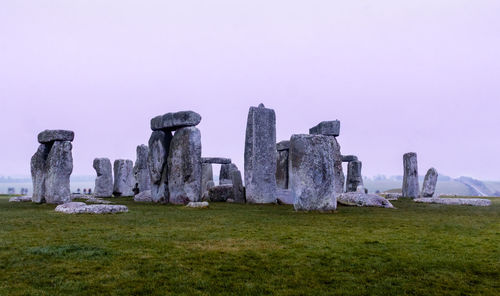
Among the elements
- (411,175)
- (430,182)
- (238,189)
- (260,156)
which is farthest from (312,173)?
(411,175)

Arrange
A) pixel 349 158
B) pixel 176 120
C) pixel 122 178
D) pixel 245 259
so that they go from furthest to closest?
1. pixel 349 158
2. pixel 122 178
3. pixel 176 120
4. pixel 245 259

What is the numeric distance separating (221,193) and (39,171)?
20.2 ft

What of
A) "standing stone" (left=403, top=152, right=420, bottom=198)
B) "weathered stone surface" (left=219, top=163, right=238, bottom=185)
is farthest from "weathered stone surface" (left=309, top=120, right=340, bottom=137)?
"weathered stone surface" (left=219, top=163, right=238, bottom=185)

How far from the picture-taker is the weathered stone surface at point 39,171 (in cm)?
1369

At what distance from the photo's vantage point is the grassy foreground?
3848mm

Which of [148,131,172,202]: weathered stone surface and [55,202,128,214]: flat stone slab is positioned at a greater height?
[148,131,172,202]: weathered stone surface

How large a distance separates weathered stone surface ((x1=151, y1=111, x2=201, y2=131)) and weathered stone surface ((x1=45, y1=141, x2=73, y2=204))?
9.87 feet

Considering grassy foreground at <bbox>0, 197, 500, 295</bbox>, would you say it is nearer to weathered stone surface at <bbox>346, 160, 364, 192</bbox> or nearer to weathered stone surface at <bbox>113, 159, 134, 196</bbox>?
weathered stone surface at <bbox>113, 159, 134, 196</bbox>

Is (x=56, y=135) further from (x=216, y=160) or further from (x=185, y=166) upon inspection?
(x=216, y=160)

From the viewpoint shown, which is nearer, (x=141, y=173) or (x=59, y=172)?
(x=59, y=172)

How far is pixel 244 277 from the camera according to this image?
13.6ft

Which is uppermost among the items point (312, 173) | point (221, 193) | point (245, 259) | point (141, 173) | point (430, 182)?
point (141, 173)

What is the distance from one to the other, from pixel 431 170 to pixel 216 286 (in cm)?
1778

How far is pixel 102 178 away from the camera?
20328 mm
